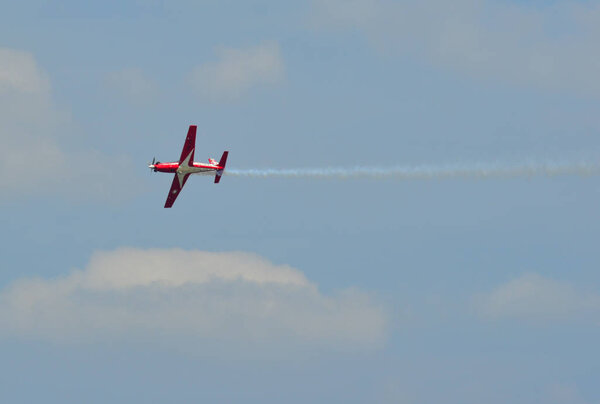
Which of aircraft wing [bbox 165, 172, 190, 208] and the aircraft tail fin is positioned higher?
aircraft wing [bbox 165, 172, 190, 208]

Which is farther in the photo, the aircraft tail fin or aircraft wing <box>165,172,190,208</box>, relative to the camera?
aircraft wing <box>165,172,190,208</box>

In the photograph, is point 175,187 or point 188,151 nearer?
point 188,151

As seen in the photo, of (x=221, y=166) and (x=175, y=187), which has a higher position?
(x=175, y=187)

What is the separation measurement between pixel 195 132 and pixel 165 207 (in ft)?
26.9

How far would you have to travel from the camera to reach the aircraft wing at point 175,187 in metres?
147

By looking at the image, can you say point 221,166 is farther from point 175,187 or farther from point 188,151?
point 175,187

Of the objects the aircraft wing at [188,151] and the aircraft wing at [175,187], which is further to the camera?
the aircraft wing at [175,187]

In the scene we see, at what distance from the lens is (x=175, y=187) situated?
5842 inches

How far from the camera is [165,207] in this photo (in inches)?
5896

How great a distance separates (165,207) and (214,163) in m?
8.42

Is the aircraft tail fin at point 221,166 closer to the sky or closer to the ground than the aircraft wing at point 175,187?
closer to the ground

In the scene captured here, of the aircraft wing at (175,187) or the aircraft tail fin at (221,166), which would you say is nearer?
the aircraft tail fin at (221,166)

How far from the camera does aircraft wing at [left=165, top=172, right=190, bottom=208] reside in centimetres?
14675

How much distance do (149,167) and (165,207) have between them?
6.03 meters
